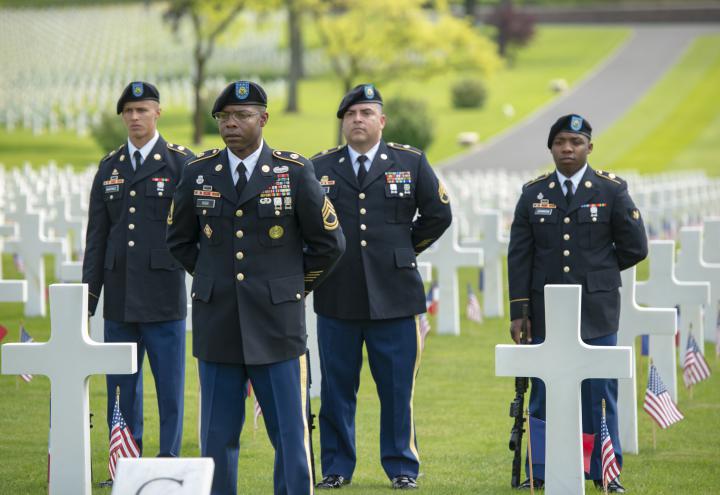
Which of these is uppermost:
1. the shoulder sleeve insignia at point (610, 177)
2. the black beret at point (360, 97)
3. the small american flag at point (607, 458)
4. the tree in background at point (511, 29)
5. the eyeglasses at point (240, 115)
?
the tree in background at point (511, 29)

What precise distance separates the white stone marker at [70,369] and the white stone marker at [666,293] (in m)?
4.09

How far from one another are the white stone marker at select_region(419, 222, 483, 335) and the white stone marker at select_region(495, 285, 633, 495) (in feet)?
21.4

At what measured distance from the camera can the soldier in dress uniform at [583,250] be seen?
7043 millimetres

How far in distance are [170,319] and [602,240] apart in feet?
7.34

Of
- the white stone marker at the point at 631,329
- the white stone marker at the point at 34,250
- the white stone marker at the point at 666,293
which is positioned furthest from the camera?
the white stone marker at the point at 34,250

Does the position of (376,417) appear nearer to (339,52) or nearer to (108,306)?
(108,306)

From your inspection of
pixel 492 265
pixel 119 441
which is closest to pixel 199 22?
pixel 492 265

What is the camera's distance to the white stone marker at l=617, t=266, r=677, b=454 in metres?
7.52

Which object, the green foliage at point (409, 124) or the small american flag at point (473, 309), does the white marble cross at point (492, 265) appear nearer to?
the small american flag at point (473, 309)

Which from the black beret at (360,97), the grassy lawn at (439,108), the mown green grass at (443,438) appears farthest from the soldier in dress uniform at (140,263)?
the grassy lawn at (439,108)

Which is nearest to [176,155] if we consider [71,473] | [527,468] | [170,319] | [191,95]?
[170,319]

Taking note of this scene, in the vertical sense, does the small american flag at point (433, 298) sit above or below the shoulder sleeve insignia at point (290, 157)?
below

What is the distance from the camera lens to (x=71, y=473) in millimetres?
6258

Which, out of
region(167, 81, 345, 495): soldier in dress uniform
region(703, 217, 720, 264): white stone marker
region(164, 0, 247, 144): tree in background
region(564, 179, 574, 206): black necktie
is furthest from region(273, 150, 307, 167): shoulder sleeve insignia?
region(164, 0, 247, 144): tree in background
